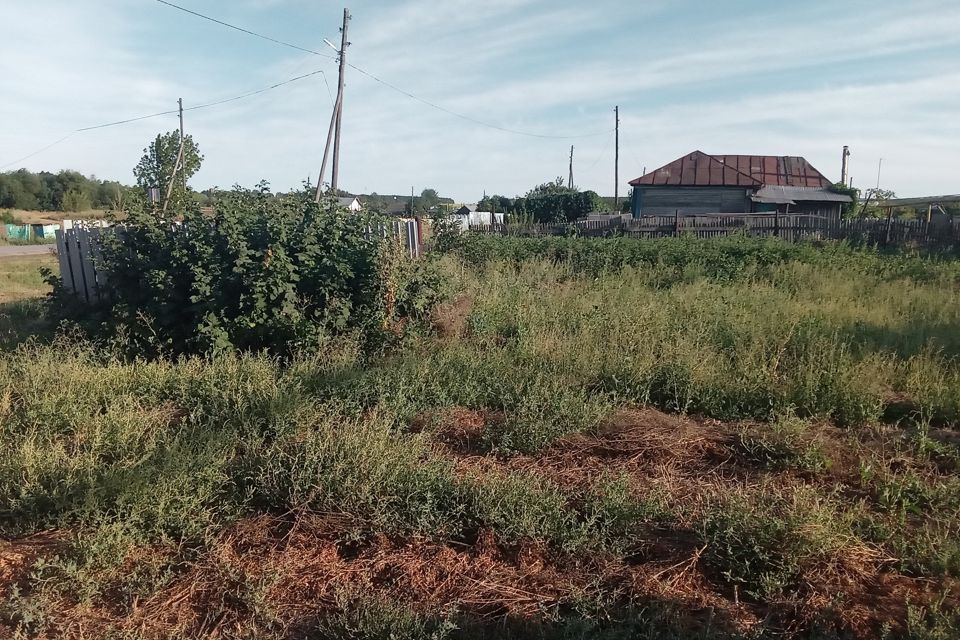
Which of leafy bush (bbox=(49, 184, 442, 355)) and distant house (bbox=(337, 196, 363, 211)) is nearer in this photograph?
leafy bush (bbox=(49, 184, 442, 355))

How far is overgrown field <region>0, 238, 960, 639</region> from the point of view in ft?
9.36

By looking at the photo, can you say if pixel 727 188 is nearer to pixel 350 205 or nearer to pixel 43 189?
pixel 350 205

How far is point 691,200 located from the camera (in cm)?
3322

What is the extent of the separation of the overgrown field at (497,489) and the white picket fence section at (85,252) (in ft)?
6.20

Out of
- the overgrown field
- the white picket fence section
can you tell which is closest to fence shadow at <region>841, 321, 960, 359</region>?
the overgrown field

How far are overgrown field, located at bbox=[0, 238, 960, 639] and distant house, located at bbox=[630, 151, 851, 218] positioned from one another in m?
28.0

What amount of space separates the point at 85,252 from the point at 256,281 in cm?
340

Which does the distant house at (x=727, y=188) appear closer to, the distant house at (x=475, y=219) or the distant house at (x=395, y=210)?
the distant house at (x=475, y=219)

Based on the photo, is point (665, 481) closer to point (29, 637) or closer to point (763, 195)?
point (29, 637)

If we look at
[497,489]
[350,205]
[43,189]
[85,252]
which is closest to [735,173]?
[350,205]

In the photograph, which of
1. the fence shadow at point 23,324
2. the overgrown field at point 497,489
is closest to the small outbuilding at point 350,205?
the overgrown field at point 497,489

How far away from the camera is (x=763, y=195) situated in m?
32.4

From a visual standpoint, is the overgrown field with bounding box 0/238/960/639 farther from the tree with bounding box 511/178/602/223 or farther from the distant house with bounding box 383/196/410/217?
the tree with bounding box 511/178/602/223

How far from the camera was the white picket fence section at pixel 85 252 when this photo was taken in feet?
26.2
